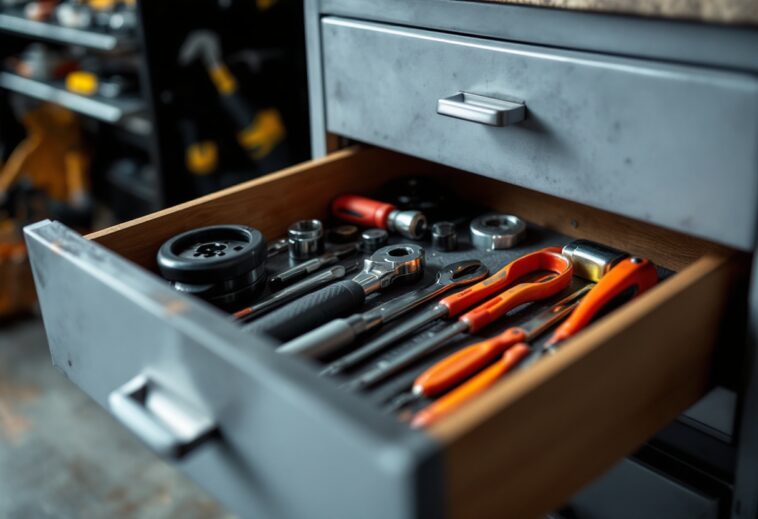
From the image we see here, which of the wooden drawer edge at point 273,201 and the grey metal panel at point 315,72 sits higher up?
the grey metal panel at point 315,72

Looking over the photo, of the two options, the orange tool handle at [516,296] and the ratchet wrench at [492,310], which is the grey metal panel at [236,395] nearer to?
the ratchet wrench at [492,310]

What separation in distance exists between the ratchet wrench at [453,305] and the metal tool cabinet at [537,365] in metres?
0.08

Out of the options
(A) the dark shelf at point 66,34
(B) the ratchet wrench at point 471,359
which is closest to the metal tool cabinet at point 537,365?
(B) the ratchet wrench at point 471,359

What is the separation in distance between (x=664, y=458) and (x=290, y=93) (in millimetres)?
1397

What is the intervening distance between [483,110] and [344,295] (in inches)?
8.4

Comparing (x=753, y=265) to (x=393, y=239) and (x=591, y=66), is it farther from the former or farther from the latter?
(x=393, y=239)

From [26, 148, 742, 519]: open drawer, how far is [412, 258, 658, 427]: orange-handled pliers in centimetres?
8

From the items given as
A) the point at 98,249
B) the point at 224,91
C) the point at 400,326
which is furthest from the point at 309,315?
the point at 224,91

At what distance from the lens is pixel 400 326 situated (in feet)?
2.40

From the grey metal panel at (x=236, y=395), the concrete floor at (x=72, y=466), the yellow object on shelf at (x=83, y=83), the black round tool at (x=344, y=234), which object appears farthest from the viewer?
the yellow object on shelf at (x=83, y=83)

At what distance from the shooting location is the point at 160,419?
0.60 m

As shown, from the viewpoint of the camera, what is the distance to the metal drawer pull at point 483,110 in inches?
29.2

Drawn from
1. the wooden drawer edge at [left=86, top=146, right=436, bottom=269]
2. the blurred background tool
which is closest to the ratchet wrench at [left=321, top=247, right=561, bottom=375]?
the wooden drawer edge at [left=86, top=146, right=436, bottom=269]

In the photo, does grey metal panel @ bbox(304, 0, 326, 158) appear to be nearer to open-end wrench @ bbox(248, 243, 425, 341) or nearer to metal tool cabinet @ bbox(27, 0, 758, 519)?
metal tool cabinet @ bbox(27, 0, 758, 519)
